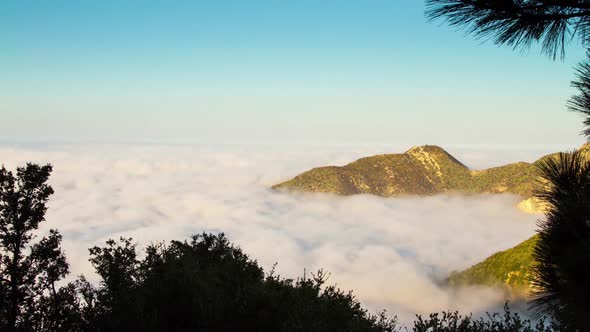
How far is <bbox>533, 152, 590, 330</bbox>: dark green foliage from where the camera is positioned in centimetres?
845

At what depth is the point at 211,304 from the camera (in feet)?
63.1

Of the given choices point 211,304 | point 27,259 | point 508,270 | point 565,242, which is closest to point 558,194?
point 565,242

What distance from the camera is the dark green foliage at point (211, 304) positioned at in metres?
19.3

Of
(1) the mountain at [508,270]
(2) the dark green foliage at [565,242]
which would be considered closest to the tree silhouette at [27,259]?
(2) the dark green foliage at [565,242]

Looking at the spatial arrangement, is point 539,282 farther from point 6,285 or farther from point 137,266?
point 137,266

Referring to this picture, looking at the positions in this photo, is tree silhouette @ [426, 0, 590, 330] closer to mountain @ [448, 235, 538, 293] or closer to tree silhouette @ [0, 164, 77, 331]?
tree silhouette @ [0, 164, 77, 331]

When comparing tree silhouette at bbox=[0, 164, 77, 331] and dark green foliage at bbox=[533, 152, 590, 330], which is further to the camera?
tree silhouette at bbox=[0, 164, 77, 331]

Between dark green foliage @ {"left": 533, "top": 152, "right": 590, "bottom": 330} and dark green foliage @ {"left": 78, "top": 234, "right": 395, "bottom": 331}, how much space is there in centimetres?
879

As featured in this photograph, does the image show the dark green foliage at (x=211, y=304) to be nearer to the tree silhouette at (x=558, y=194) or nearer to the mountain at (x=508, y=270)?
the tree silhouette at (x=558, y=194)

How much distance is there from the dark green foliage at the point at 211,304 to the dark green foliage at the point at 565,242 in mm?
8788

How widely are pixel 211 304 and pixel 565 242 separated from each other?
47.6 ft

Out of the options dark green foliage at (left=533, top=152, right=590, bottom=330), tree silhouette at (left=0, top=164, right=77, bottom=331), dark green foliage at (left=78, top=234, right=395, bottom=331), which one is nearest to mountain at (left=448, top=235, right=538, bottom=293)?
dark green foliage at (left=78, top=234, right=395, bottom=331)

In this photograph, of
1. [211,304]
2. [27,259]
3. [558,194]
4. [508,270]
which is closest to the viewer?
[558,194]

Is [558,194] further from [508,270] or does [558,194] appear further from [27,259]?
[508,270]
